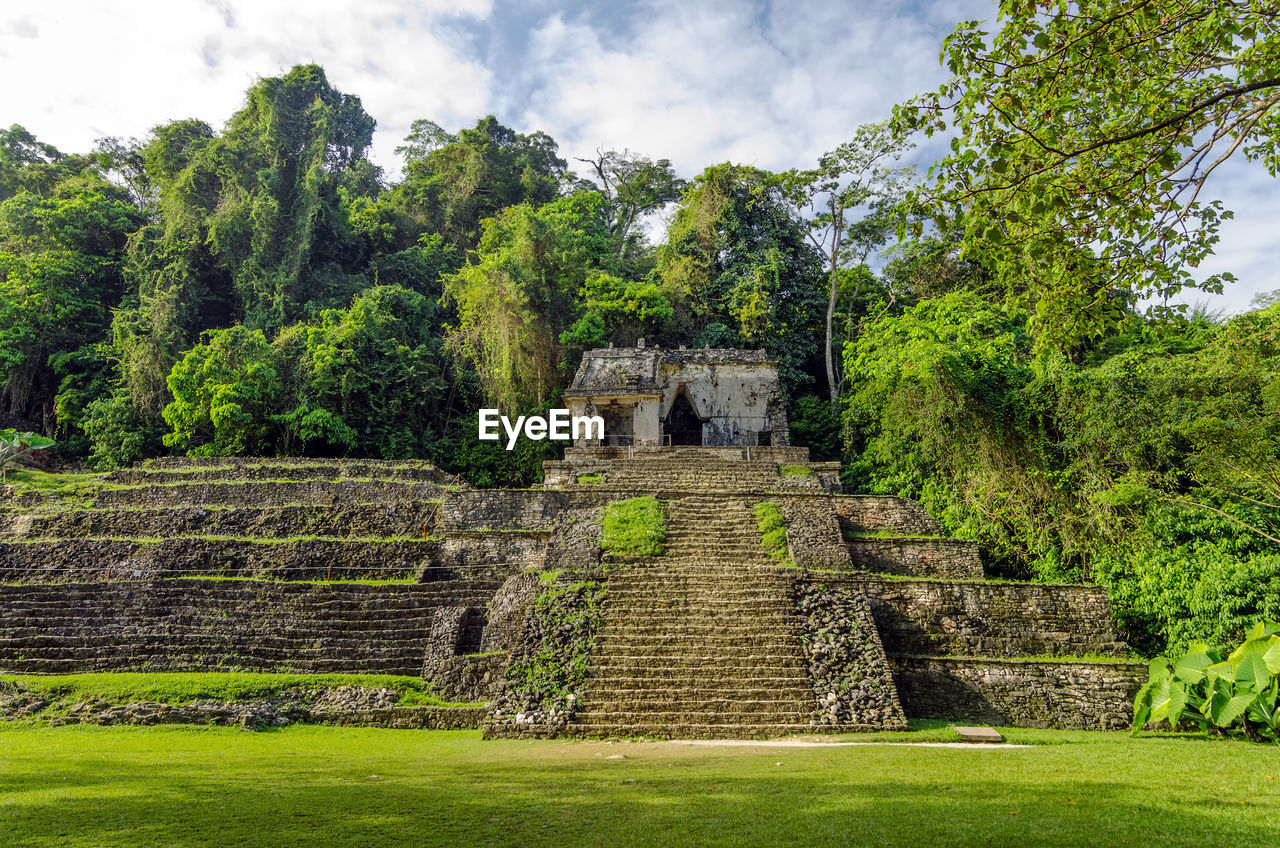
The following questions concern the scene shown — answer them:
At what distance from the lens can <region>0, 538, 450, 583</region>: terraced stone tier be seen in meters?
13.1

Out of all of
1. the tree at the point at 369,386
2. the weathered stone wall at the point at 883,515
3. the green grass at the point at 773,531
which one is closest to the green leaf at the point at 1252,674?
the green grass at the point at 773,531

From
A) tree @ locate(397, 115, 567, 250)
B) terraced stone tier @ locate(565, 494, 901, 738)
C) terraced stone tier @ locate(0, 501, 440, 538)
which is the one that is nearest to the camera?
terraced stone tier @ locate(565, 494, 901, 738)

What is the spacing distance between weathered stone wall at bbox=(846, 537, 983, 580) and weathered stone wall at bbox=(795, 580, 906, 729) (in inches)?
87.0

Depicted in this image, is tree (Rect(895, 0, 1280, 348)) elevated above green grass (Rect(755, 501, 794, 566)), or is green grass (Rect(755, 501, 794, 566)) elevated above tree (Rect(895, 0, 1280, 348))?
tree (Rect(895, 0, 1280, 348))

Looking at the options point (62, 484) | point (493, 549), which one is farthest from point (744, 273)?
point (62, 484)

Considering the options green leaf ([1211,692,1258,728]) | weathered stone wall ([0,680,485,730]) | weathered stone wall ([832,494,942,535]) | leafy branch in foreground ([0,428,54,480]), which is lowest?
weathered stone wall ([0,680,485,730])

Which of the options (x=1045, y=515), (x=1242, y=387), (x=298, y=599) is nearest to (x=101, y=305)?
(x=298, y=599)

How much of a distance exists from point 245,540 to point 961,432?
14.7 m

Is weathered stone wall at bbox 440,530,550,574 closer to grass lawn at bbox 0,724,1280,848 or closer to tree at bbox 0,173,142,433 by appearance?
grass lawn at bbox 0,724,1280,848

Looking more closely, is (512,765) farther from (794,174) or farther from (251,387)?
(794,174)

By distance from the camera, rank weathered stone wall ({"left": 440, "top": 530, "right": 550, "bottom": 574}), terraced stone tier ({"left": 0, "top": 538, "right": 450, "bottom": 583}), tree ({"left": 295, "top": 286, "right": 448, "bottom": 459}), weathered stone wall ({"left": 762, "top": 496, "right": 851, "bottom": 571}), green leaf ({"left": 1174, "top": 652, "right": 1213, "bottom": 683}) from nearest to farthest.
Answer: green leaf ({"left": 1174, "top": 652, "right": 1213, "bottom": 683}), weathered stone wall ({"left": 762, "top": 496, "right": 851, "bottom": 571}), weathered stone wall ({"left": 440, "top": 530, "right": 550, "bottom": 574}), terraced stone tier ({"left": 0, "top": 538, "right": 450, "bottom": 583}), tree ({"left": 295, "top": 286, "right": 448, "bottom": 459})

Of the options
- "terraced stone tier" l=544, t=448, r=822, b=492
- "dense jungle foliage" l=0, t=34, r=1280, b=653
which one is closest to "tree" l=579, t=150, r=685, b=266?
"dense jungle foliage" l=0, t=34, r=1280, b=653

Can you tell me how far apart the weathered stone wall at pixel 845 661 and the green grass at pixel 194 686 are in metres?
4.88

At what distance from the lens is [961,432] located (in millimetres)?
13930
